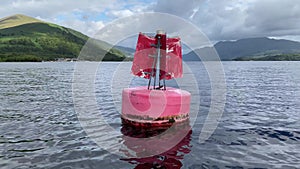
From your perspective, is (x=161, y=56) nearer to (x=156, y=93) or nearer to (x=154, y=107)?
(x=156, y=93)

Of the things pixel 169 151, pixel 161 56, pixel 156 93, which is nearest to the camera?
pixel 169 151

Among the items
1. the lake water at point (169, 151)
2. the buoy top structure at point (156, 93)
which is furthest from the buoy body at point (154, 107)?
the lake water at point (169, 151)

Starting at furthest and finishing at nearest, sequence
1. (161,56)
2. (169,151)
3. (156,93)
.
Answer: (161,56) → (156,93) → (169,151)

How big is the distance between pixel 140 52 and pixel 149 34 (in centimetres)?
116

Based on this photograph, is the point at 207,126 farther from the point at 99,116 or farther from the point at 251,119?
the point at 99,116

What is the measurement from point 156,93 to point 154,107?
75 cm

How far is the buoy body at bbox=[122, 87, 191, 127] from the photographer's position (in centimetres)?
1325

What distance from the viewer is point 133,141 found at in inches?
468

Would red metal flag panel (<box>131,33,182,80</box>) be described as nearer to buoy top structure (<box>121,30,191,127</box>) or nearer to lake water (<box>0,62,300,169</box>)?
buoy top structure (<box>121,30,191,127</box>)

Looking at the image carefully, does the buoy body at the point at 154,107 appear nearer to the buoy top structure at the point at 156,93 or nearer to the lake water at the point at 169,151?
the buoy top structure at the point at 156,93

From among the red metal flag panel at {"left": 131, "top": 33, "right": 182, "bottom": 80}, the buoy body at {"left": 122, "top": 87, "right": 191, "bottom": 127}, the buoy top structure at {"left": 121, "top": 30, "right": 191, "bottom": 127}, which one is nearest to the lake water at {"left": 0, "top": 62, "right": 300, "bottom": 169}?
the buoy body at {"left": 122, "top": 87, "right": 191, "bottom": 127}

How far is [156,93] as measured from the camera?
13391 mm

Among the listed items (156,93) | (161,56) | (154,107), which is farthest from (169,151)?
(161,56)

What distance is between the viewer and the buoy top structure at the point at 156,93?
43.8 feet
